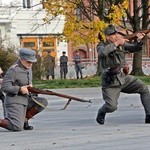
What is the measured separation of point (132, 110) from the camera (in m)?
15.8

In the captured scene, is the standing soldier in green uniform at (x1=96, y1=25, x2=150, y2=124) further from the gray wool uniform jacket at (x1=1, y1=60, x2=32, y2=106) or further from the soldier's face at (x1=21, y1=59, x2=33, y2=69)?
the gray wool uniform jacket at (x1=1, y1=60, x2=32, y2=106)

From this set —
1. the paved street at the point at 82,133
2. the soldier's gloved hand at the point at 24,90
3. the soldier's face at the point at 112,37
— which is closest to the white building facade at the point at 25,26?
the paved street at the point at 82,133

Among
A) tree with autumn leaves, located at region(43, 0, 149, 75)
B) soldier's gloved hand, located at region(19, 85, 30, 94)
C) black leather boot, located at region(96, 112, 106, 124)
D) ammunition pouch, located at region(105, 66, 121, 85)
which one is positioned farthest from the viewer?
tree with autumn leaves, located at region(43, 0, 149, 75)

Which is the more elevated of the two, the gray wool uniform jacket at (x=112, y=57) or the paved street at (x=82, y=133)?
the gray wool uniform jacket at (x=112, y=57)

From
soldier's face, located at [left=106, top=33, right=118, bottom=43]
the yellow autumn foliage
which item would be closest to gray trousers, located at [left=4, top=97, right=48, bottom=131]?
soldier's face, located at [left=106, top=33, right=118, bottom=43]

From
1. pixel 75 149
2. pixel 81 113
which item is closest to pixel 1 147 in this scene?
pixel 75 149

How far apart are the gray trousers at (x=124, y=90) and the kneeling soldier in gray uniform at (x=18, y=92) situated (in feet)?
3.68

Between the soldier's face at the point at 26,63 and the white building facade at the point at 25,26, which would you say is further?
the white building facade at the point at 25,26

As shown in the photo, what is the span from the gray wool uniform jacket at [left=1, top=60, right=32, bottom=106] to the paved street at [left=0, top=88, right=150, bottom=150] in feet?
1.95

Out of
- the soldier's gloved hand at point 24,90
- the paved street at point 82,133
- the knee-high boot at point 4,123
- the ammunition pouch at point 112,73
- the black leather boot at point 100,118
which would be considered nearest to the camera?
the paved street at point 82,133

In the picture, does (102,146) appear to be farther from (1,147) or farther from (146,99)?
(146,99)

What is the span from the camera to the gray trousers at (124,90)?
38.8ft

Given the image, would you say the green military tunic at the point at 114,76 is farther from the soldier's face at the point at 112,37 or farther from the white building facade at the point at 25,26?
the white building facade at the point at 25,26

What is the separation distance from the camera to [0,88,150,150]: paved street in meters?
9.83
